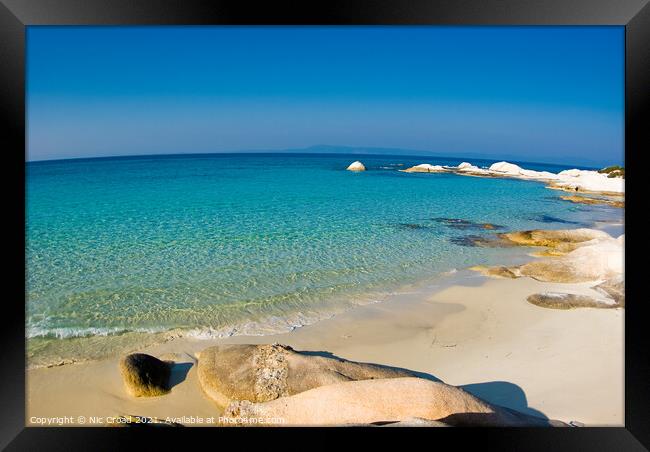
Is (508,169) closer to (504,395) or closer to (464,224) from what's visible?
(464,224)

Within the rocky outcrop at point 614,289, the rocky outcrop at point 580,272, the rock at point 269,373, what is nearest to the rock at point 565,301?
the rocky outcrop at point 580,272

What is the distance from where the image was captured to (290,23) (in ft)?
10.6

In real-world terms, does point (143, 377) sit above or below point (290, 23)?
below

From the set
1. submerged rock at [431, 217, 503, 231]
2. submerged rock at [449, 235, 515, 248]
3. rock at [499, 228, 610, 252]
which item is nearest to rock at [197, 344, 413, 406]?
submerged rock at [449, 235, 515, 248]

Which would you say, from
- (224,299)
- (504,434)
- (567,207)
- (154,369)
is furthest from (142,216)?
(567,207)

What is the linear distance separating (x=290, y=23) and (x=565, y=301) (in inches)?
224

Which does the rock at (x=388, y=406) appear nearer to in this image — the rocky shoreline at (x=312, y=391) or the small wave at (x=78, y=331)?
the rocky shoreline at (x=312, y=391)

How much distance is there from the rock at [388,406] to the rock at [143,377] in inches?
52.5

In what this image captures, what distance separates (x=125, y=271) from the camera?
8.34 metres

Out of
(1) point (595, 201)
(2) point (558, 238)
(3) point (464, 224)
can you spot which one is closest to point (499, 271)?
(2) point (558, 238)

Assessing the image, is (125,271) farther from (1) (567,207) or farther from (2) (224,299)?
(1) (567,207)

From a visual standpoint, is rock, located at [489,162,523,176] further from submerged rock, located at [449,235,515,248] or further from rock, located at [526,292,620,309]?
rock, located at [526,292,620,309]

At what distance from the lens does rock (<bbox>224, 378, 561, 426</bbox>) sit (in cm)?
319

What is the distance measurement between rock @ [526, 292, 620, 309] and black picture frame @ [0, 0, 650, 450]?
130 inches
